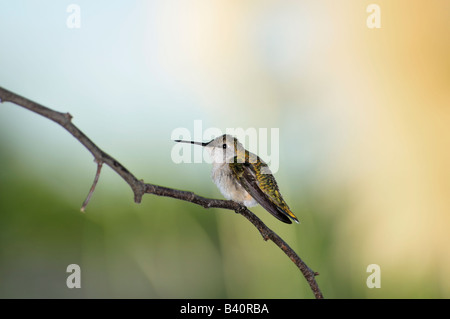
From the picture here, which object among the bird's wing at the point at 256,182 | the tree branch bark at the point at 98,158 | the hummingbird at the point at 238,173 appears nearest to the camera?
the tree branch bark at the point at 98,158

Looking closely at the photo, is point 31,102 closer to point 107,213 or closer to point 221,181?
point 221,181

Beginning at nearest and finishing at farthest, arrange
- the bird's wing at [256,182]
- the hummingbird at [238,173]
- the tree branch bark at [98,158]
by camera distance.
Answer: the tree branch bark at [98,158], the bird's wing at [256,182], the hummingbird at [238,173]

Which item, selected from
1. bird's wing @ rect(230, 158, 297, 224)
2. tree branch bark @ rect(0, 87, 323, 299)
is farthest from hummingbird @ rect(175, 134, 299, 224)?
tree branch bark @ rect(0, 87, 323, 299)

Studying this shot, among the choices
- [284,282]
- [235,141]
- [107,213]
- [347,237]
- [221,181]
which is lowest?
[284,282]

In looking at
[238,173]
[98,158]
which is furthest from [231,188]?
[98,158]

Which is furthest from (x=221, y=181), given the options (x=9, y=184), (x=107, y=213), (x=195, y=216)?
(x=9, y=184)

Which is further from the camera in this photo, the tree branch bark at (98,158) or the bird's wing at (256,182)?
the bird's wing at (256,182)

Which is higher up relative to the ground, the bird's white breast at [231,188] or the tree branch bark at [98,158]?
the tree branch bark at [98,158]

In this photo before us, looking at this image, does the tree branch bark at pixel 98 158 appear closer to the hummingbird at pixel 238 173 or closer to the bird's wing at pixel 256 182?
the bird's wing at pixel 256 182

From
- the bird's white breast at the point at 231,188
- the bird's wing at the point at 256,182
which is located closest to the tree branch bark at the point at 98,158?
the bird's wing at the point at 256,182
